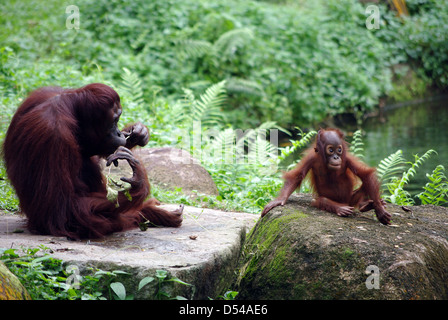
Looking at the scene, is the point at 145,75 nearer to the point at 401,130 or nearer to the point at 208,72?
the point at 208,72

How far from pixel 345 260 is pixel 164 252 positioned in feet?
3.91

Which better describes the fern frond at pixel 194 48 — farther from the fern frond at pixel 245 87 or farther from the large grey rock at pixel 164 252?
the large grey rock at pixel 164 252

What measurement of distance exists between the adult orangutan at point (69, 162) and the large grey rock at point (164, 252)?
0.14 metres

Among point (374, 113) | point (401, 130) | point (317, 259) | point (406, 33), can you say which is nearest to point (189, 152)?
point (317, 259)

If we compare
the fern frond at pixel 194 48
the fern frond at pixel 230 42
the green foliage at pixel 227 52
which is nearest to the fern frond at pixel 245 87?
the green foliage at pixel 227 52

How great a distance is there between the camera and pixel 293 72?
12391 millimetres

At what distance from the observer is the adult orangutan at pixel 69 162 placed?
380 centimetres

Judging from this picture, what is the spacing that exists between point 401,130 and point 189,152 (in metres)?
5.67

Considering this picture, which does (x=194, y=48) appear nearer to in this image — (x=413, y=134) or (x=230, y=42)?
(x=230, y=42)

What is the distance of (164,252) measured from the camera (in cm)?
367

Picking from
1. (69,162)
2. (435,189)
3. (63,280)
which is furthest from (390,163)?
(63,280)

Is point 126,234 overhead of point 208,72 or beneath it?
beneath

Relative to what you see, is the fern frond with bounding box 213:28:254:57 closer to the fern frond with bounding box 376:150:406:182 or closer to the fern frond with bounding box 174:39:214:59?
the fern frond with bounding box 174:39:214:59

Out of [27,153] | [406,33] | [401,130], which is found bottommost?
[401,130]
